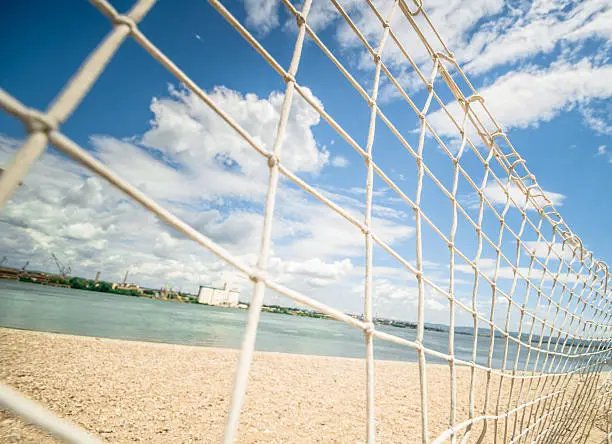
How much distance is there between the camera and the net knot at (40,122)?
0.45 meters

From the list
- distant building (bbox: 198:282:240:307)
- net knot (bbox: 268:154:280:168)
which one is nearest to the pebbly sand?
net knot (bbox: 268:154:280:168)

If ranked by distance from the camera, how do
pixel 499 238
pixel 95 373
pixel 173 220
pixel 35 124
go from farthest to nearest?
pixel 95 373
pixel 499 238
pixel 173 220
pixel 35 124

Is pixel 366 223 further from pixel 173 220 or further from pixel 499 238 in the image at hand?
pixel 499 238

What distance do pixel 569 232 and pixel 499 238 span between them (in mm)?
1572

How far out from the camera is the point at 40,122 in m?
0.46

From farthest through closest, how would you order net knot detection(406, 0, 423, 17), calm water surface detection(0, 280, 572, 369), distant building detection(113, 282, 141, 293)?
distant building detection(113, 282, 141, 293) → calm water surface detection(0, 280, 572, 369) → net knot detection(406, 0, 423, 17)

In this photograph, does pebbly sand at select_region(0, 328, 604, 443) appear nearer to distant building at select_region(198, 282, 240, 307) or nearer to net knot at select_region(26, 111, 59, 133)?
net knot at select_region(26, 111, 59, 133)

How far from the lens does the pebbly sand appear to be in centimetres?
334

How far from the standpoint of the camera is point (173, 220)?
0.64 meters

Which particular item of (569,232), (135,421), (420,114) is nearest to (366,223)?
(420,114)

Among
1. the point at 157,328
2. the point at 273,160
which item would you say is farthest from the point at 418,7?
the point at 157,328

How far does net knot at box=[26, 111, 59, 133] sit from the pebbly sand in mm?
3528

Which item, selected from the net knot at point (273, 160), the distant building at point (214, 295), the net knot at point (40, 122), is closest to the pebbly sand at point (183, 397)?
the net knot at point (273, 160)

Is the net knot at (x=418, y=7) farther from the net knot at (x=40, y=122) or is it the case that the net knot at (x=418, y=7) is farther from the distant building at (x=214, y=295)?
the distant building at (x=214, y=295)
